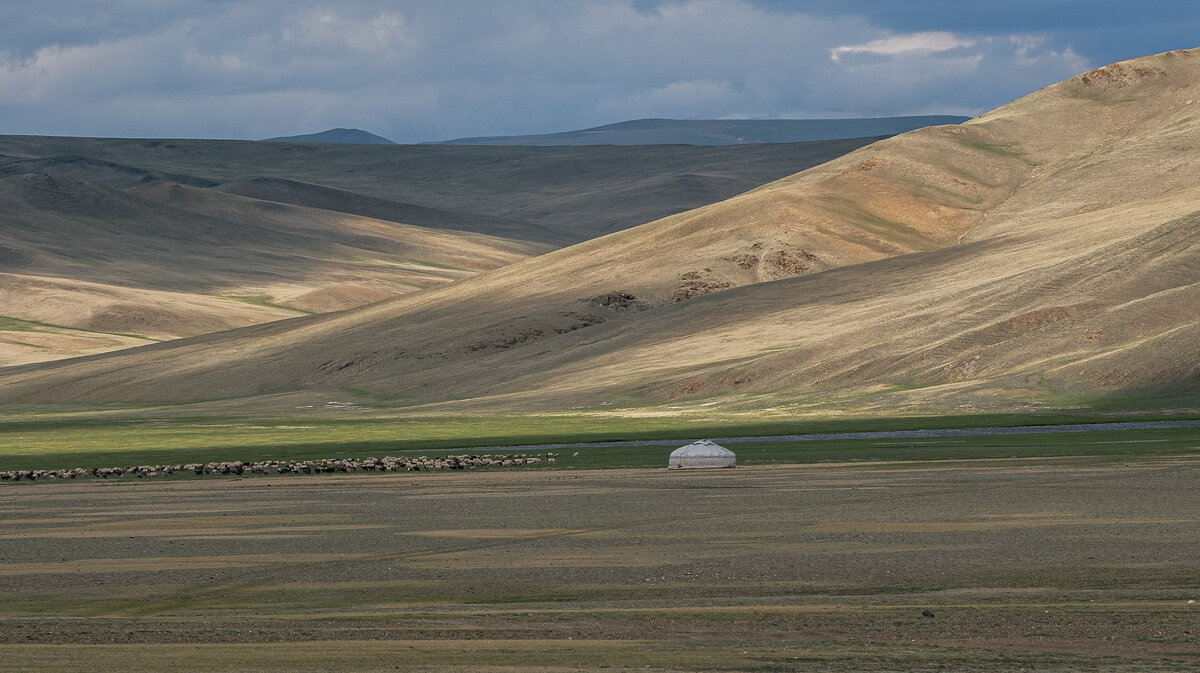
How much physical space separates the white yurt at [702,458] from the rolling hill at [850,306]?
31559 millimetres

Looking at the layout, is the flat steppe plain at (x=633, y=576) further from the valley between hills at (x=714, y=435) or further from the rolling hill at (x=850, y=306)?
the rolling hill at (x=850, y=306)

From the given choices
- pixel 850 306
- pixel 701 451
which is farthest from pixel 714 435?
pixel 850 306

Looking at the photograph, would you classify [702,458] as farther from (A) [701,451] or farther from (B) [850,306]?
(B) [850,306]

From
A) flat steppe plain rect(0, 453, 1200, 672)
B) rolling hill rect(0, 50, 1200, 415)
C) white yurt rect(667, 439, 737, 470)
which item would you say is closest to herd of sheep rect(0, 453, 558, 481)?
white yurt rect(667, 439, 737, 470)

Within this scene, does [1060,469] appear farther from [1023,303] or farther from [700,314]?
[700,314]

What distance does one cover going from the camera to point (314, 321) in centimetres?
16388

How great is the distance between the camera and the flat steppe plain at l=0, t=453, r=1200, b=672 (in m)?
19.3

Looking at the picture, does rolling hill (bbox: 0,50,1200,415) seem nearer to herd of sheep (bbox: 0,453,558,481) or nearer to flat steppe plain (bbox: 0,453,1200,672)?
herd of sheep (bbox: 0,453,558,481)

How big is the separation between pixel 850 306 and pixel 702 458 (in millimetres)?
73698

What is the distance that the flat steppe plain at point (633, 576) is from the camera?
1928 centimetres

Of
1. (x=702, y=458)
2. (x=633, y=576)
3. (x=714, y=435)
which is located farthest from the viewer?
(x=714, y=435)

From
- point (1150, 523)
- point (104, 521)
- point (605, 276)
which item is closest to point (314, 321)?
point (605, 276)

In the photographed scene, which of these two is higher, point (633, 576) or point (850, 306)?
point (850, 306)

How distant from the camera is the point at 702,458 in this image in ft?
174
